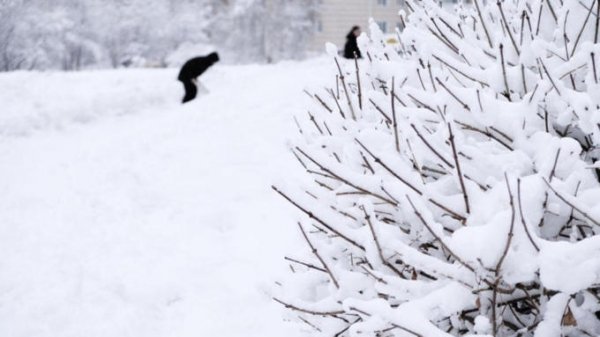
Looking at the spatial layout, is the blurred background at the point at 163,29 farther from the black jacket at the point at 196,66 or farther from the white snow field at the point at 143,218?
the white snow field at the point at 143,218

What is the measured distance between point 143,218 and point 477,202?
485 centimetres

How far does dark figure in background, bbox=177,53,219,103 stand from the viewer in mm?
12266

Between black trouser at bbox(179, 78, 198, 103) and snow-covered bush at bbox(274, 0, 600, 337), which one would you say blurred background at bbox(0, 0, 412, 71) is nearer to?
black trouser at bbox(179, 78, 198, 103)

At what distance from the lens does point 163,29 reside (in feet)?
89.8

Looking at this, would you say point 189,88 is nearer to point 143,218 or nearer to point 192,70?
point 192,70

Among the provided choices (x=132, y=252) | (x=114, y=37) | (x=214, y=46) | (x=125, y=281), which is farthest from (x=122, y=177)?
(x=214, y=46)

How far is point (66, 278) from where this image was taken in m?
4.24

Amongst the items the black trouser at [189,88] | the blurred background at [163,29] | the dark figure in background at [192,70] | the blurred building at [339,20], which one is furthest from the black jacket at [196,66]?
the blurred building at [339,20]

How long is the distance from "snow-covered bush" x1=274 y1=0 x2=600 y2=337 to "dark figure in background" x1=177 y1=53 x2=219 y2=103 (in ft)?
36.3

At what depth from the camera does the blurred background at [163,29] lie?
55.6ft

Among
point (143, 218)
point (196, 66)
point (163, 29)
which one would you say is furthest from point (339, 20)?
point (143, 218)

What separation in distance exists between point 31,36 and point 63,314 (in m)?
16.6

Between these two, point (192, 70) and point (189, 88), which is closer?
point (192, 70)

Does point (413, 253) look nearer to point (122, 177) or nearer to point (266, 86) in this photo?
point (122, 177)
